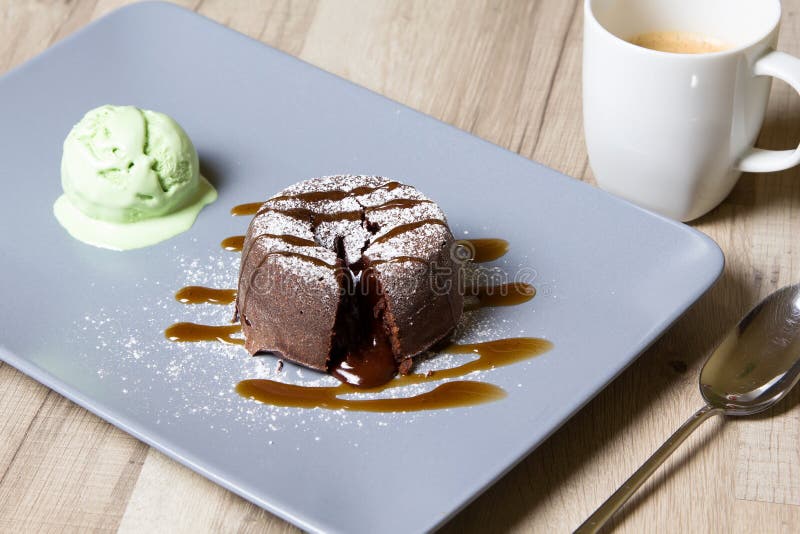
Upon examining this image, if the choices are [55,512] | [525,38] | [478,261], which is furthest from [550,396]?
[525,38]

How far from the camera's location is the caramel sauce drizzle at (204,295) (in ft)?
6.14

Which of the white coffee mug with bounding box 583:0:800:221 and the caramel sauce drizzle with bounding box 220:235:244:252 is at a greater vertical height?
the white coffee mug with bounding box 583:0:800:221

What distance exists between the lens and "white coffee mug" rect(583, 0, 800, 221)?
1832 millimetres

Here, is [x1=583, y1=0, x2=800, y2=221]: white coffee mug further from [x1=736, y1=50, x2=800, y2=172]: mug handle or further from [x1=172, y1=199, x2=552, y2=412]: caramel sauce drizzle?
[x1=172, y1=199, x2=552, y2=412]: caramel sauce drizzle

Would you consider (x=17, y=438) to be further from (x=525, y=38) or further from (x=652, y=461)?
(x=525, y=38)

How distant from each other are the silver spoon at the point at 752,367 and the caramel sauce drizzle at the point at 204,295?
85cm

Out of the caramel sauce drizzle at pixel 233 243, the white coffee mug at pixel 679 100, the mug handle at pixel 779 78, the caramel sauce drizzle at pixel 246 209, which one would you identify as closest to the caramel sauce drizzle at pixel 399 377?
the caramel sauce drizzle at pixel 233 243

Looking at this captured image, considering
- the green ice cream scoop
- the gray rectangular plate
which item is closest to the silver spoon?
the gray rectangular plate

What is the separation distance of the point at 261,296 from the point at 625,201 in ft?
2.38

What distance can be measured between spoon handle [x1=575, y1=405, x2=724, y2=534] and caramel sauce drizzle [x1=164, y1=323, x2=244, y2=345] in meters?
0.71

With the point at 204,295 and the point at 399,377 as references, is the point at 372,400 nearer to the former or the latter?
the point at 399,377

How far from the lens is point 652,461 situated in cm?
151

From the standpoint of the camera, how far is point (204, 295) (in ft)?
6.18

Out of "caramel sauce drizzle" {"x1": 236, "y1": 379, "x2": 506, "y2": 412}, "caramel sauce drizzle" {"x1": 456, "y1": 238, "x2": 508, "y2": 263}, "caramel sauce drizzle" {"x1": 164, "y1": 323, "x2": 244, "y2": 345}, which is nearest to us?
"caramel sauce drizzle" {"x1": 236, "y1": 379, "x2": 506, "y2": 412}
